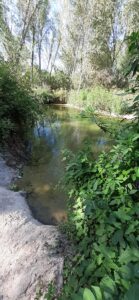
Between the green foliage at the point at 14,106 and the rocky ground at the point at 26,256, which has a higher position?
the green foliage at the point at 14,106

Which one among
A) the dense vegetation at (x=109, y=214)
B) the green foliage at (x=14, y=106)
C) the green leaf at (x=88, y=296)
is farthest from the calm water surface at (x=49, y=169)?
the green leaf at (x=88, y=296)

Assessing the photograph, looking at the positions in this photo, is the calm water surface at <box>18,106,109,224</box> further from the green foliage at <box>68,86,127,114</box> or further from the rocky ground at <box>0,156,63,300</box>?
the green foliage at <box>68,86,127,114</box>

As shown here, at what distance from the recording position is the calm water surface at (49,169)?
3802mm

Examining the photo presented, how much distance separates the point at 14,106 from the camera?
6215 mm

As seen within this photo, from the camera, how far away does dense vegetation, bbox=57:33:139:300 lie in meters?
1.26

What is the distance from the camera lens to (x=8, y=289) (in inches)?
87.0

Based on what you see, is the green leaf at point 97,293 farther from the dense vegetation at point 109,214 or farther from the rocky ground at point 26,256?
the rocky ground at point 26,256

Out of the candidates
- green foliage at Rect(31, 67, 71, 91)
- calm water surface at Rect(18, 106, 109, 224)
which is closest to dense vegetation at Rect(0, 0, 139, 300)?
calm water surface at Rect(18, 106, 109, 224)

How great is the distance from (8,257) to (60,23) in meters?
25.5

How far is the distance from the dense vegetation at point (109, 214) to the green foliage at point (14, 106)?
12.2 feet

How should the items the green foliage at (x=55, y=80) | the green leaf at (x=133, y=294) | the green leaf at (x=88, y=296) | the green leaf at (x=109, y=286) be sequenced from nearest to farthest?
the green leaf at (x=133, y=294), the green leaf at (x=88, y=296), the green leaf at (x=109, y=286), the green foliage at (x=55, y=80)

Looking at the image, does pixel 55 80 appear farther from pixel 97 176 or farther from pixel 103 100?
pixel 97 176

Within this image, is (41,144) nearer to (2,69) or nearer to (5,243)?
(2,69)

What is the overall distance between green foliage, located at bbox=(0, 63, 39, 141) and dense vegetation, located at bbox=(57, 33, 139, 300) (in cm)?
371
